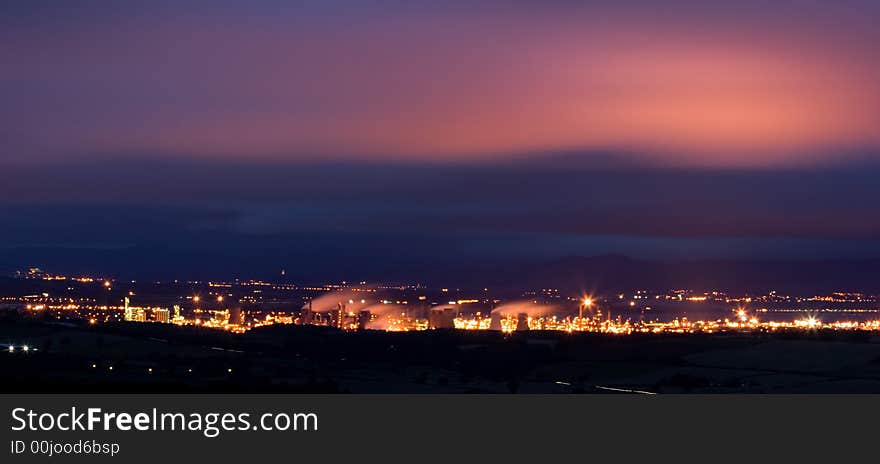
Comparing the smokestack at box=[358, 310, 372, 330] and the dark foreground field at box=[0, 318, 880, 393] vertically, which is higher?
the smokestack at box=[358, 310, 372, 330]

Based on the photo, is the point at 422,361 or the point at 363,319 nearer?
the point at 422,361

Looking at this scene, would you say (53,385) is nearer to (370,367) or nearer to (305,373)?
(305,373)

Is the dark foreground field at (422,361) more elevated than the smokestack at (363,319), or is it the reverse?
the smokestack at (363,319)

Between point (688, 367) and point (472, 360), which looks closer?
point (688, 367)

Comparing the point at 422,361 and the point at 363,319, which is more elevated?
the point at 363,319

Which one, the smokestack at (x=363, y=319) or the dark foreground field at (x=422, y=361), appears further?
the smokestack at (x=363, y=319)

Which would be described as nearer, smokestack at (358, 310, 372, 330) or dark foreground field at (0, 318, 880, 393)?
dark foreground field at (0, 318, 880, 393)

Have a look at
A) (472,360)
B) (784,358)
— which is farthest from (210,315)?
(784,358)
